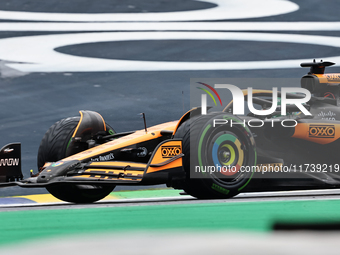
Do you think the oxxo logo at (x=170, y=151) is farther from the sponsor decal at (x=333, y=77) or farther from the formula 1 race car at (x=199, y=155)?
the sponsor decal at (x=333, y=77)

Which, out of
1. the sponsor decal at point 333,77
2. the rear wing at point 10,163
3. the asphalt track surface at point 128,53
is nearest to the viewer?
the rear wing at point 10,163

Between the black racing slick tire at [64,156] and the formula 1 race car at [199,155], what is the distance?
0.01m

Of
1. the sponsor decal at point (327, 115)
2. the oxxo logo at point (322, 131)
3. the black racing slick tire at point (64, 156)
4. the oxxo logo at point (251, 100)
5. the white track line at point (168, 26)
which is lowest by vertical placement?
the black racing slick tire at point (64, 156)

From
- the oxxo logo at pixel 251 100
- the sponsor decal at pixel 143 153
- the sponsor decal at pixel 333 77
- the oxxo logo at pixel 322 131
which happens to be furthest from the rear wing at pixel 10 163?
the sponsor decal at pixel 333 77

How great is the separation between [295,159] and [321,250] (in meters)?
3.07

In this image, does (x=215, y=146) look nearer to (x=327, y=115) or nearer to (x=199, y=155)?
(x=199, y=155)

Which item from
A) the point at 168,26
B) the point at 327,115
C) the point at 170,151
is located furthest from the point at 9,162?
the point at 168,26

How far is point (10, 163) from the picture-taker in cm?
639

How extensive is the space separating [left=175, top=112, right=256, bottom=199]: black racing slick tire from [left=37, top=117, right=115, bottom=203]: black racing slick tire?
149 cm

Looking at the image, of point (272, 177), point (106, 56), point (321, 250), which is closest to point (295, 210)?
point (272, 177)

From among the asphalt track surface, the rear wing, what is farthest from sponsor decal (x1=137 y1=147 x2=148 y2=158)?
Answer: the asphalt track surface

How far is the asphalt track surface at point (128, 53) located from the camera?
482 inches

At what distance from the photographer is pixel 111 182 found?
19.0 ft

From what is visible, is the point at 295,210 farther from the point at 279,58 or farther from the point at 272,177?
the point at 279,58
